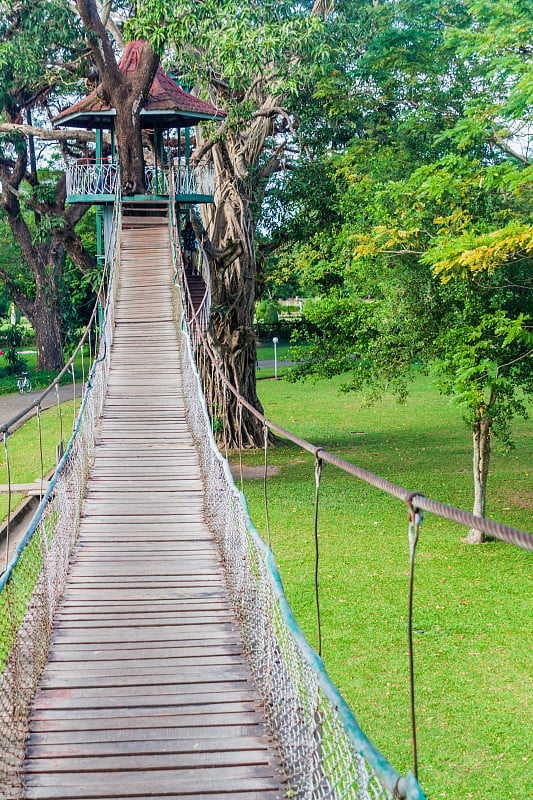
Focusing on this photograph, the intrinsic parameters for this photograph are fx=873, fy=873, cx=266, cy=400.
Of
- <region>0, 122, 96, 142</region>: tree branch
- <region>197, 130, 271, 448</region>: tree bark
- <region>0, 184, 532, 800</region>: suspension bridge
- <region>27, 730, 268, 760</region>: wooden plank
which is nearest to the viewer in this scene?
<region>0, 184, 532, 800</region>: suspension bridge

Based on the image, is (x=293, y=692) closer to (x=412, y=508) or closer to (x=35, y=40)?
(x=412, y=508)

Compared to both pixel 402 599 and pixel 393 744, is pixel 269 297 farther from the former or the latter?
pixel 393 744

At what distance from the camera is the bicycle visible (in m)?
23.7

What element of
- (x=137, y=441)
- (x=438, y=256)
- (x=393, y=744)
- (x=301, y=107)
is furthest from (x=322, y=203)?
(x=393, y=744)

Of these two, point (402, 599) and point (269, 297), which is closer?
point (402, 599)

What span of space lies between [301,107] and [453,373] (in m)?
6.36

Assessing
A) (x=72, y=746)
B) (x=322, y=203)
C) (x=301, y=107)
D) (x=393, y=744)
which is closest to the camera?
(x=72, y=746)

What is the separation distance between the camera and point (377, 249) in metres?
10.1

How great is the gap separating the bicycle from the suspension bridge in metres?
16.5

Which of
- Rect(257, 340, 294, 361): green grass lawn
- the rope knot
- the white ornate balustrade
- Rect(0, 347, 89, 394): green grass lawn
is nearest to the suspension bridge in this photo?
the rope knot

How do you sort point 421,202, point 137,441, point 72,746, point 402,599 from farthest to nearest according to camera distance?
1. point 421,202
2. point 402,599
3. point 137,441
4. point 72,746

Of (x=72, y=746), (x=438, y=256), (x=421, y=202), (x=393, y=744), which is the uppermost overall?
(x=421, y=202)

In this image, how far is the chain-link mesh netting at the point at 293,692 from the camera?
8.07 ft

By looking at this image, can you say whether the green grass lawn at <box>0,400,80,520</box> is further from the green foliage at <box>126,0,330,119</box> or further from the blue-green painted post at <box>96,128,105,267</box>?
the green foliage at <box>126,0,330,119</box>
